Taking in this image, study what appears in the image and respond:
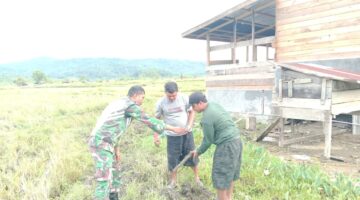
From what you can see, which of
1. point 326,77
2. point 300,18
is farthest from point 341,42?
point 326,77

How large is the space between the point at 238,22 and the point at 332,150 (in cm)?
604

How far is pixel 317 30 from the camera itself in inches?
357

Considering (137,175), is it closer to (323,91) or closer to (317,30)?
(323,91)

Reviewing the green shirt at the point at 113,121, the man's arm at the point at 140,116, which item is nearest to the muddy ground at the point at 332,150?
the man's arm at the point at 140,116

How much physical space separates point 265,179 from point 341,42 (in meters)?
5.39

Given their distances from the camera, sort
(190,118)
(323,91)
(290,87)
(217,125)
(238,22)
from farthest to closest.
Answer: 1. (238,22)
2. (290,87)
3. (323,91)
4. (190,118)
5. (217,125)

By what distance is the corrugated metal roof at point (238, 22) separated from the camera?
10141mm

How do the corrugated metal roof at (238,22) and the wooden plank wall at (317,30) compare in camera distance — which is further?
the corrugated metal roof at (238,22)

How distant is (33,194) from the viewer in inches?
180

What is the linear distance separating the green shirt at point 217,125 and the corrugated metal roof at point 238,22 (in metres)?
6.87

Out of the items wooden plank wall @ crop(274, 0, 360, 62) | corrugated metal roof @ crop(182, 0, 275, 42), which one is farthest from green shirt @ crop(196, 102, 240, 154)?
corrugated metal roof @ crop(182, 0, 275, 42)

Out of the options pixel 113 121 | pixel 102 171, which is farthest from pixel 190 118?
pixel 102 171

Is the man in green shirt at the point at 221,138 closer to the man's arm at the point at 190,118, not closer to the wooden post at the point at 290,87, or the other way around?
the man's arm at the point at 190,118

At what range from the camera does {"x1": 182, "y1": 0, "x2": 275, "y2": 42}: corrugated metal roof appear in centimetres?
1014
